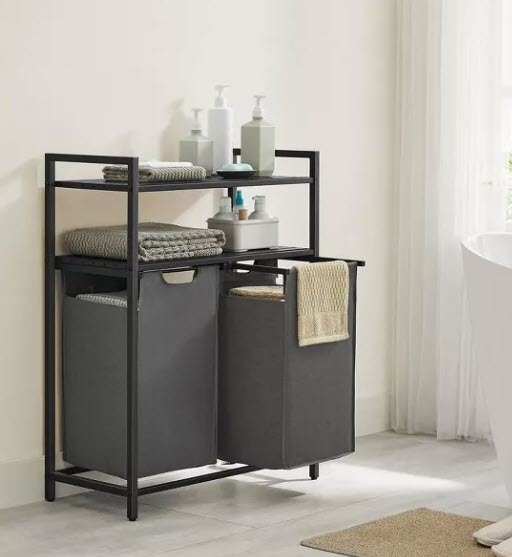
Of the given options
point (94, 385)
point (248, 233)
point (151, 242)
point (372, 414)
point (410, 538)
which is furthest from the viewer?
point (372, 414)

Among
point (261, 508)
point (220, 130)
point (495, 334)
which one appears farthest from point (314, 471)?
point (220, 130)

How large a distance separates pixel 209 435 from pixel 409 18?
179 cm

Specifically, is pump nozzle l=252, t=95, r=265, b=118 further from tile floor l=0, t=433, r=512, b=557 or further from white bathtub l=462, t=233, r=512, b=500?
tile floor l=0, t=433, r=512, b=557

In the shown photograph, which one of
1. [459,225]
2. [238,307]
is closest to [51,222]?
[238,307]

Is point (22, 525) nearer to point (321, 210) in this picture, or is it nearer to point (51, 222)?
point (51, 222)

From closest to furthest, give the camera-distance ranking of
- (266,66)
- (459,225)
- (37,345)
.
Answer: (37,345) < (266,66) < (459,225)

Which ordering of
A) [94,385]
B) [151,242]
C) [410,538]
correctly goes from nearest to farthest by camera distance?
[410,538]
[151,242]
[94,385]

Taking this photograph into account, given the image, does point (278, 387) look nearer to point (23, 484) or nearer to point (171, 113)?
point (23, 484)

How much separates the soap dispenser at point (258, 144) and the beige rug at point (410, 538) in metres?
1.12

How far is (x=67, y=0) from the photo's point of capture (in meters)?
3.60

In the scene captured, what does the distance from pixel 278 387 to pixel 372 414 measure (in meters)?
1.17

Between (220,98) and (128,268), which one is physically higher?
(220,98)

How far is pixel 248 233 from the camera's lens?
12.3 feet

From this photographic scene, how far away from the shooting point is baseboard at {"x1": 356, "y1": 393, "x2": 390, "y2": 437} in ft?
15.1
